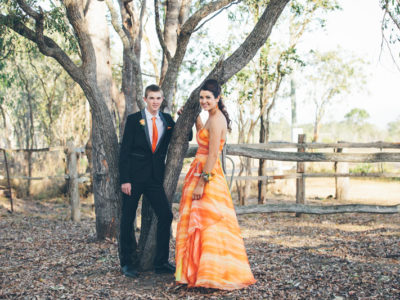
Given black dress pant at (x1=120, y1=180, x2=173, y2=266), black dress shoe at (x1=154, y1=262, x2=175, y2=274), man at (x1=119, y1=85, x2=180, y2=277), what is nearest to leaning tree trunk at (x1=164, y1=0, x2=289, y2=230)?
man at (x1=119, y1=85, x2=180, y2=277)

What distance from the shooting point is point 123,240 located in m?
4.23

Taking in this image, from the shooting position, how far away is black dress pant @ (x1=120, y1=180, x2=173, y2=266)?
13.6ft

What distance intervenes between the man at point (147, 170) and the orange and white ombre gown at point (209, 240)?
402 mm

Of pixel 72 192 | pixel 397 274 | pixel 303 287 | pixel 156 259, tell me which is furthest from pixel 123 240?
pixel 72 192

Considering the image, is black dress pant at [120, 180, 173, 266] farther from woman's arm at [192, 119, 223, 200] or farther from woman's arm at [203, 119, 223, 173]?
woman's arm at [203, 119, 223, 173]

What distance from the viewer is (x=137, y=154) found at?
4078mm

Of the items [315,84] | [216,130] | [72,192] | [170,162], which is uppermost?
[315,84]

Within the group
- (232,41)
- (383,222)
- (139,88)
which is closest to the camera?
(139,88)

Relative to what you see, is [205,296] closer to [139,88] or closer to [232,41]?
[139,88]

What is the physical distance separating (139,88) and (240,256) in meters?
2.57

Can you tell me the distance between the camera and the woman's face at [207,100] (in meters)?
3.75

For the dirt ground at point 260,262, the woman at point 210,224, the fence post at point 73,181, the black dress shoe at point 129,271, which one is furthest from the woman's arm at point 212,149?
the fence post at point 73,181

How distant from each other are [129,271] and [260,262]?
1.58m

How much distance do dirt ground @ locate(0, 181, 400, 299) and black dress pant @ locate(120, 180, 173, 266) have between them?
9.7 inches
